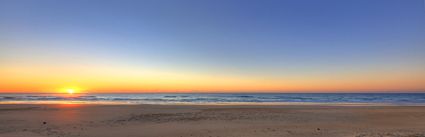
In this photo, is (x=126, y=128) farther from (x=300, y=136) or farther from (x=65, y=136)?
(x=300, y=136)

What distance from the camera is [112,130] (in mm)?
11289

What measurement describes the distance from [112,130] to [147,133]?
1.54 m

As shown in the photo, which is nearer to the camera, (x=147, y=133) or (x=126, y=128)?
(x=147, y=133)

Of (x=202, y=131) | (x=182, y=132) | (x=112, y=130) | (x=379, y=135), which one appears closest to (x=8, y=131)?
(x=112, y=130)

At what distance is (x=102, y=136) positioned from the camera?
32.7 ft

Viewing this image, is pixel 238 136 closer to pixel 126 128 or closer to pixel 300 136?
pixel 300 136

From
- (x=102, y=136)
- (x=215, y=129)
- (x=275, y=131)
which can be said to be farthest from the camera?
(x=215, y=129)

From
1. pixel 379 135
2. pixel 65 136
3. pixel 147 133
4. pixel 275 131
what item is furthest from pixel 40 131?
pixel 379 135

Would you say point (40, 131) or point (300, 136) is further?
point (40, 131)

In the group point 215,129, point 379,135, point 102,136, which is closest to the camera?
point 379,135

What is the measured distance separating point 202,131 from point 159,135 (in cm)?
152

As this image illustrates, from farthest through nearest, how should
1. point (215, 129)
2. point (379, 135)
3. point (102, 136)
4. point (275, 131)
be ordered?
point (215, 129) → point (275, 131) → point (102, 136) → point (379, 135)

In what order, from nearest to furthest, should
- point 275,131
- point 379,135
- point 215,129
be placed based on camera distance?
point 379,135 → point 275,131 → point 215,129

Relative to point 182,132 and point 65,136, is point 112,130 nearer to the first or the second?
point 65,136
